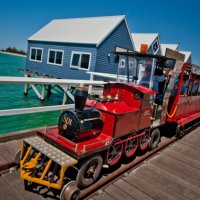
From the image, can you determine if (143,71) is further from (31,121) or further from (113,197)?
(31,121)

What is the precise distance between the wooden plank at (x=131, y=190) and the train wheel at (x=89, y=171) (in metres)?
0.52

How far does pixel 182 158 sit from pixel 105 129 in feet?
9.18

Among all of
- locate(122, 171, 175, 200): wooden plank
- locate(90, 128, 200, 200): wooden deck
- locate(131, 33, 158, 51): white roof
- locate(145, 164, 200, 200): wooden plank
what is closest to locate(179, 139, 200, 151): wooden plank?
locate(90, 128, 200, 200): wooden deck

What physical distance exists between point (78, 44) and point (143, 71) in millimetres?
13308

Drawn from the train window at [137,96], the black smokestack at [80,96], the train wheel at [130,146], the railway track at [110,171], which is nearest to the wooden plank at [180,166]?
the railway track at [110,171]

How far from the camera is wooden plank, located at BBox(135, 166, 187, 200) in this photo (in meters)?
4.32

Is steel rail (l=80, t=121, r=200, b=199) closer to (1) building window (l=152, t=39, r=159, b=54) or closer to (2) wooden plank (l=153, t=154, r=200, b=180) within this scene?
(2) wooden plank (l=153, t=154, r=200, b=180)

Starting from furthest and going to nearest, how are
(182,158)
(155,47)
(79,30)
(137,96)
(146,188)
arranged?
(155,47)
(79,30)
(182,158)
(137,96)
(146,188)

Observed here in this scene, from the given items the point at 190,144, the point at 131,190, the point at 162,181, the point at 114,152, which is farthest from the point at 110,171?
the point at 190,144

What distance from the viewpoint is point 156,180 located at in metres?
4.71

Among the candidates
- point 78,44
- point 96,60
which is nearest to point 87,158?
point 96,60

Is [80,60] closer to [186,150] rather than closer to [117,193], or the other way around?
[186,150]

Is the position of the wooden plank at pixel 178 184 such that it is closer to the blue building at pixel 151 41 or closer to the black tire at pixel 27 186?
the black tire at pixel 27 186

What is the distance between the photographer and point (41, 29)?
24.9 meters
